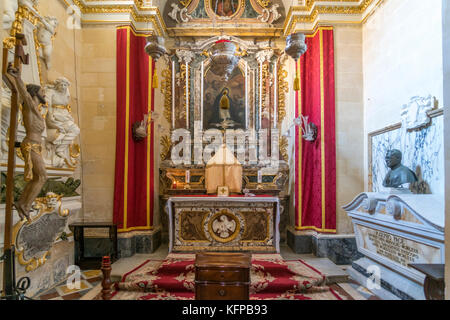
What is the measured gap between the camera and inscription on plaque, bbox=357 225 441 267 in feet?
10.7

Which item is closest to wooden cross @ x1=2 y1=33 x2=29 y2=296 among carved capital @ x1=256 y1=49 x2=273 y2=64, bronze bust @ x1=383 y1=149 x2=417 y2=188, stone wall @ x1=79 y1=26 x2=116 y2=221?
stone wall @ x1=79 y1=26 x2=116 y2=221

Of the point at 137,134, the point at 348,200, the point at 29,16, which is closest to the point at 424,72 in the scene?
the point at 348,200

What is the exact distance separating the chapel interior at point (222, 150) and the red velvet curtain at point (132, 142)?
3 cm

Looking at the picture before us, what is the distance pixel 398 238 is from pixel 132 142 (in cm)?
510

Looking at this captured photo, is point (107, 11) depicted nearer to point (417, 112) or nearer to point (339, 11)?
point (339, 11)

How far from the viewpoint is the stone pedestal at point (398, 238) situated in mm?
3248

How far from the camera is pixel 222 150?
670cm

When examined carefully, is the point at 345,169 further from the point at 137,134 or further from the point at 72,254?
the point at 72,254

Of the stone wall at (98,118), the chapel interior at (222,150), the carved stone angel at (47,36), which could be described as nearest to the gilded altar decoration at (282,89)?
the chapel interior at (222,150)

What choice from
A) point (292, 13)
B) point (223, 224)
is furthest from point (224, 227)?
point (292, 13)

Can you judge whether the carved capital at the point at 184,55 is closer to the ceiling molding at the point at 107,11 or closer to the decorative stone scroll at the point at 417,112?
the ceiling molding at the point at 107,11

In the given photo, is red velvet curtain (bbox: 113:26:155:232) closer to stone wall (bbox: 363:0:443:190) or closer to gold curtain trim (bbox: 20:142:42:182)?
gold curtain trim (bbox: 20:142:42:182)

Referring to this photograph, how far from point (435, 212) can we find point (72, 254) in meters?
5.70

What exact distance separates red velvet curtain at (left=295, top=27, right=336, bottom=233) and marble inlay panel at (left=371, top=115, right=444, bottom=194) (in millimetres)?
969
